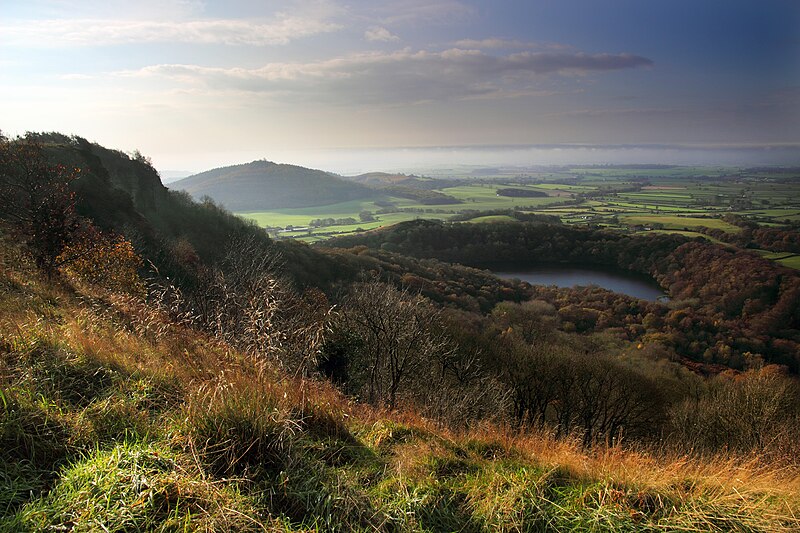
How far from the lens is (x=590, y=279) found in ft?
272

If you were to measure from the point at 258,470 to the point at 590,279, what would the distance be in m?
91.2

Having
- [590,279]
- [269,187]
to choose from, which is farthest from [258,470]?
[269,187]

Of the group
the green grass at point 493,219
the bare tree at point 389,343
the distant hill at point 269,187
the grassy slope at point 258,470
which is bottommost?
the bare tree at point 389,343

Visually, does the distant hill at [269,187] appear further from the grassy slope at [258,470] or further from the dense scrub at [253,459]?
the grassy slope at [258,470]

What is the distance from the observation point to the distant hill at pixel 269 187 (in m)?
152

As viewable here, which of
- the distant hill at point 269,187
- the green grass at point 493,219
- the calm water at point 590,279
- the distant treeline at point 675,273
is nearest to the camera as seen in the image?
the distant treeline at point 675,273

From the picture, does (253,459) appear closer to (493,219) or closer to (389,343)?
(389,343)

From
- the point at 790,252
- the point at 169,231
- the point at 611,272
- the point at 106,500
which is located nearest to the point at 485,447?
the point at 106,500

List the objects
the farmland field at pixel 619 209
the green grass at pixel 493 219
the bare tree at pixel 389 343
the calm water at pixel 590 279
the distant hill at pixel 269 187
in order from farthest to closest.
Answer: the distant hill at pixel 269 187 < the green grass at pixel 493 219 < the farmland field at pixel 619 209 < the calm water at pixel 590 279 < the bare tree at pixel 389 343

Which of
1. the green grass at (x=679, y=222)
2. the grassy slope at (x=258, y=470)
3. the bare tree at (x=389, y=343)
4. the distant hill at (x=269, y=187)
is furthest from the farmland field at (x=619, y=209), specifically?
the grassy slope at (x=258, y=470)

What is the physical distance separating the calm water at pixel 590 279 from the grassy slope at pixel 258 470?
78723 mm

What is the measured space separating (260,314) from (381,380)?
1134cm

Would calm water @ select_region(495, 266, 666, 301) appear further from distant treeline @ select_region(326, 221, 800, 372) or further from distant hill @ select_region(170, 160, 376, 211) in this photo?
distant hill @ select_region(170, 160, 376, 211)

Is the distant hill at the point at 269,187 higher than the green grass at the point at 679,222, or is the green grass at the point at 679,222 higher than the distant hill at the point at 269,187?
the distant hill at the point at 269,187
